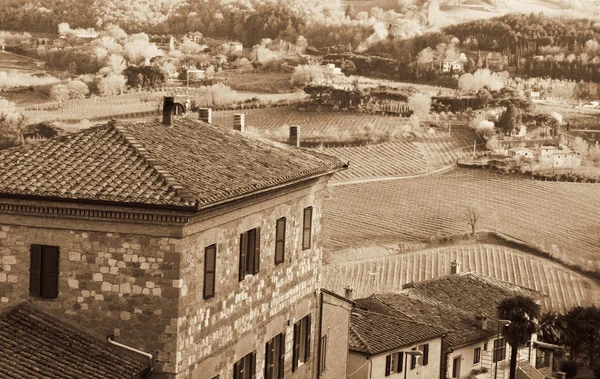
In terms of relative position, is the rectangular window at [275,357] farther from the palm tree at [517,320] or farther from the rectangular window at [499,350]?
the rectangular window at [499,350]

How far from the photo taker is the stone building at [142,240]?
1911cm

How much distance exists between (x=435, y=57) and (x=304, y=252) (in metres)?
63.1

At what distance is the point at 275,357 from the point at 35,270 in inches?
269

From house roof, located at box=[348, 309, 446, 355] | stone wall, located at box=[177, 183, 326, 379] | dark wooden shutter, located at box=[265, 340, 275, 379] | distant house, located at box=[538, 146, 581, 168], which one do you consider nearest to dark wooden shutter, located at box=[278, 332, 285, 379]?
stone wall, located at box=[177, 183, 326, 379]

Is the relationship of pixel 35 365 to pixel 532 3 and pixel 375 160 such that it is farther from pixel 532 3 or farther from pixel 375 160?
pixel 532 3

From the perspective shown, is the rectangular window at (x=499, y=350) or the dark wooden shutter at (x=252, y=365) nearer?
the dark wooden shutter at (x=252, y=365)

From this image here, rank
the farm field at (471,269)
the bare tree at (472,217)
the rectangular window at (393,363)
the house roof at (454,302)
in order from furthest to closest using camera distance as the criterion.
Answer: the bare tree at (472,217)
the farm field at (471,269)
the house roof at (454,302)
the rectangular window at (393,363)

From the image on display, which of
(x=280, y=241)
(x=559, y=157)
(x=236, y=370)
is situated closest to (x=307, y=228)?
(x=280, y=241)

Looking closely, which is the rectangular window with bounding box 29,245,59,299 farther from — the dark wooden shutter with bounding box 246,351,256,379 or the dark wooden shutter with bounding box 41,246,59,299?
the dark wooden shutter with bounding box 246,351,256,379

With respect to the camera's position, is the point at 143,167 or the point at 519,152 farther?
the point at 519,152

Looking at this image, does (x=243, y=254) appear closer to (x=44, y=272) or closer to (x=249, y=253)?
(x=249, y=253)

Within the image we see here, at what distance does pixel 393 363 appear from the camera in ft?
128

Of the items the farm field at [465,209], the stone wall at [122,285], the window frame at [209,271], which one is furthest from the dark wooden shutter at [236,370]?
the farm field at [465,209]

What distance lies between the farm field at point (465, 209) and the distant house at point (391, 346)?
27332 mm
